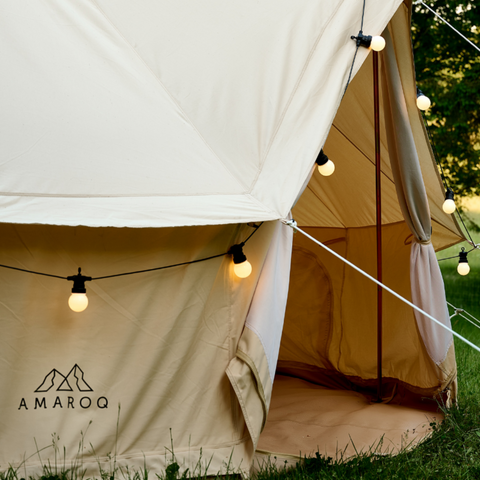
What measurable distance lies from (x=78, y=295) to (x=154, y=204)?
0.40 m

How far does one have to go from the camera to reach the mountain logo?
6.57 ft

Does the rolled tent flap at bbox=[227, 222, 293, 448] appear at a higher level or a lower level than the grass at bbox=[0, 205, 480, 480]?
higher

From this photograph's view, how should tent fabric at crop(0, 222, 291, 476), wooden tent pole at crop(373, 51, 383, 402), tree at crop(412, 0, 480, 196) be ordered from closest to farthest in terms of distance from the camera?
1. tent fabric at crop(0, 222, 291, 476)
2. wooden tent pole at crop(373, 51, 383, 402)
3. tree at crop(412, 0, 480, 196)

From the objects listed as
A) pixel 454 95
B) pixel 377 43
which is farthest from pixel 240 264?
pixel 454 95

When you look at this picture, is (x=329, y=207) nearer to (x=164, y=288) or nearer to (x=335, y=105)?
(x=335, y=105)

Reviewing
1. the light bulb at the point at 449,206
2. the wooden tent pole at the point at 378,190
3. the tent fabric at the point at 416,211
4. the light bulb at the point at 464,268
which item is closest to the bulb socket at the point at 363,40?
the tent fabric at the point at 416,211

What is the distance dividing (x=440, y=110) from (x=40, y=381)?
5615 mm

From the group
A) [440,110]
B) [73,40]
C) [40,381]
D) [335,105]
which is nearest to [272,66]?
[335,105]

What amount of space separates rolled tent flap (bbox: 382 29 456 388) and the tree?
3485 mm

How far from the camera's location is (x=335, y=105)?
223 centimetres

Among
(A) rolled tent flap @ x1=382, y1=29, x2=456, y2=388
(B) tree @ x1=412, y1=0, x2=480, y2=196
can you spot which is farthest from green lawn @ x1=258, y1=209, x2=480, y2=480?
(B) tree @ x1=412, y1=0, x2=480, y2=196

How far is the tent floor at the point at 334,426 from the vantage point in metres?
2.62

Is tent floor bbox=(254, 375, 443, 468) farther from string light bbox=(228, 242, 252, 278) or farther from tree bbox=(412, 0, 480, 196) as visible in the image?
tree bbox=(412, 0, 480, 196)

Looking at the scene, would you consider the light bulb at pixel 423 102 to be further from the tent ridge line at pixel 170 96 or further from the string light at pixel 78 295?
the string light at pixel 78 295
